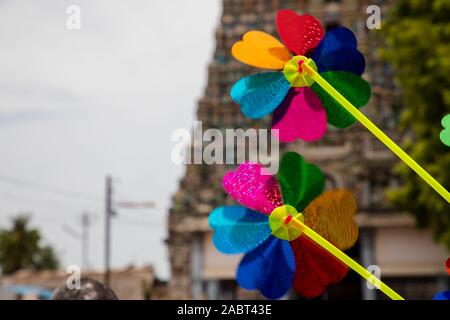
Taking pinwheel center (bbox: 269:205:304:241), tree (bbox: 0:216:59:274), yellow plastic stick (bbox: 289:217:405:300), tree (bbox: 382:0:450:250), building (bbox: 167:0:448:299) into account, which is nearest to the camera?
yellow plastic stick (bbox: 289:217:405:300)

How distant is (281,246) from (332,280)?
1.00ft

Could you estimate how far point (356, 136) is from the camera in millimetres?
20078

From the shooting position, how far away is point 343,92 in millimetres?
3658

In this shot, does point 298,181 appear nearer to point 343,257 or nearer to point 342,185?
point 343,257

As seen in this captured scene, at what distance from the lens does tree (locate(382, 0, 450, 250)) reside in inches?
536

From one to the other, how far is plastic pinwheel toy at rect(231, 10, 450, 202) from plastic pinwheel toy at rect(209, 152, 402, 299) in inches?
9.7

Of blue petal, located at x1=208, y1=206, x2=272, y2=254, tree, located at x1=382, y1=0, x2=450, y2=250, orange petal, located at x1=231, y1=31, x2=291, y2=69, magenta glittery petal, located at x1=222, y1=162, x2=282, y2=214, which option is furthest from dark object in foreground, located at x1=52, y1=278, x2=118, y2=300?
tree, located at x1=382, y1=0, x2=450, y2=250

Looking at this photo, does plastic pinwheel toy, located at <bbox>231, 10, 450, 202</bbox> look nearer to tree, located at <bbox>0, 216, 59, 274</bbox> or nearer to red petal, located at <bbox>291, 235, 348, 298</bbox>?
red petal, located at <bbox>291, 235, 348, 298</bbox>

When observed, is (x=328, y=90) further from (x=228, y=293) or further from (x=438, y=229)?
(x=228, y=293)

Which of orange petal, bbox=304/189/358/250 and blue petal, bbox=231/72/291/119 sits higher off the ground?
blue petal, bbox=231/72/291/119

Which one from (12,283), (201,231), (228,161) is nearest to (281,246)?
(228,161)

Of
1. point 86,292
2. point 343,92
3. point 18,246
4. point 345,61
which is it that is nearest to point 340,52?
point 345,61
